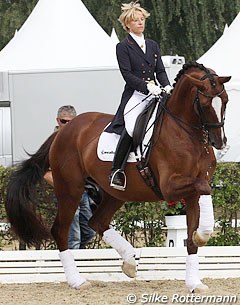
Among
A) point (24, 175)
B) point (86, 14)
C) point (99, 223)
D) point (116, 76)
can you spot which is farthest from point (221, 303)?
point (86, 14)

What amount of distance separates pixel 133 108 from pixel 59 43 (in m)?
8.69

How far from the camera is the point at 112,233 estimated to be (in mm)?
8414

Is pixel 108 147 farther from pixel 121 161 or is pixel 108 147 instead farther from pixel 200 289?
pixel 200 289

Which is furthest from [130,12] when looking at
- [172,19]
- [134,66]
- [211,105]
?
[172,19]

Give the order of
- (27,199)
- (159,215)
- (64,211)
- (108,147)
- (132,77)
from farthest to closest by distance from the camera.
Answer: (159,215) → (27,199) → (64,211) → (108,147) → (132,77)

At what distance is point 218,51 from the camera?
1759cm

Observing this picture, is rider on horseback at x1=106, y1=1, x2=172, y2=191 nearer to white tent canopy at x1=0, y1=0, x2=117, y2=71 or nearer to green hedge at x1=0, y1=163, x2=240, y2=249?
green hedge at x1=0, y1=163, x2=240, y2=249

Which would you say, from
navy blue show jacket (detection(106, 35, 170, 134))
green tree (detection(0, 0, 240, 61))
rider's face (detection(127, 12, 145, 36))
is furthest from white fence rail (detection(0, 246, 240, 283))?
green tree (detection(0, 0, 240, 61))

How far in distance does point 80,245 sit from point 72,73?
6262mm

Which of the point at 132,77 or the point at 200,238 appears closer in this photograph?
the point at 200,238

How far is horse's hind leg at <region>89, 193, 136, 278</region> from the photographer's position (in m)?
8.31

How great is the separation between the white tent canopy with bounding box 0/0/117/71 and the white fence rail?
7.02m

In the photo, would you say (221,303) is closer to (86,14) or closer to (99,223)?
(99,223)

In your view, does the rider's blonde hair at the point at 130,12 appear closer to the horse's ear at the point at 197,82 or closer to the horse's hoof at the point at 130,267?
the horse's ear at the point at 197,82
